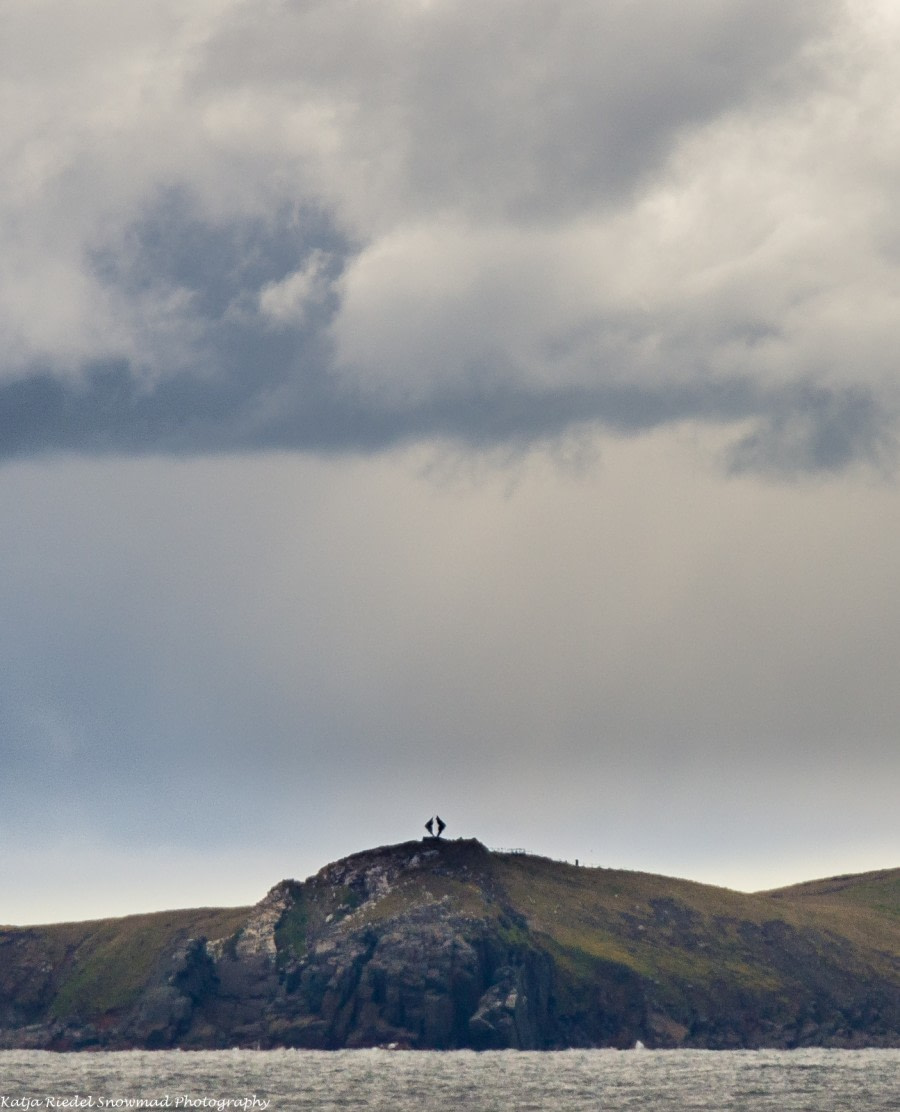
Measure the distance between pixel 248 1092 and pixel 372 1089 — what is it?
16331 mm

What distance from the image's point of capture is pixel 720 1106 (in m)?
158

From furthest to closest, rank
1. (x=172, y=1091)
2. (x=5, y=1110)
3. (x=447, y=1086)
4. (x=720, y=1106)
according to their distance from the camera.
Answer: (x=447, y=1086)
(x=172, y=1091)
(x=720, y=1106)
(x=5, y=1110)

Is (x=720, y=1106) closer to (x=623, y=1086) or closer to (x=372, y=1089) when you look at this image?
(x=623, y=1086)

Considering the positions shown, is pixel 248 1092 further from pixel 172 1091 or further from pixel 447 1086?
pixel 447 1086

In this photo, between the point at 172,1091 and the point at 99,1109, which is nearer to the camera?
the point at 99,1109

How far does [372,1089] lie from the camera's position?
181 m

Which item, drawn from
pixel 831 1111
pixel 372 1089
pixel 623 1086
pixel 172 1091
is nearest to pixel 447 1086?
pixel 372 1089

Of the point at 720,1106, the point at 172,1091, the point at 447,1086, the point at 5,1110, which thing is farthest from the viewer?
the point at 447,1086

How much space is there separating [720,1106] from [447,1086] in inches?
1637

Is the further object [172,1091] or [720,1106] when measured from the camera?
[172,1091]

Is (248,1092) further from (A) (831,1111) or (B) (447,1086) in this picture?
(A) (831,1111)

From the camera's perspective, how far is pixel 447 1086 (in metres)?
187

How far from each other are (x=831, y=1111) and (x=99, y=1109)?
74.5 metres

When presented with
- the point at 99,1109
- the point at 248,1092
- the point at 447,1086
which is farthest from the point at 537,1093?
the point at 99,1109
